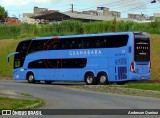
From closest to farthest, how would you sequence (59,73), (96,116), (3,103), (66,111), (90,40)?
(96,116) < (66,111) < (3,103) < (90,40) < (59,73)

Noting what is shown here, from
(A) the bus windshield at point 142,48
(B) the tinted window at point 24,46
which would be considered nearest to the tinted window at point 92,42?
(A) the bus windshield at point 142,48

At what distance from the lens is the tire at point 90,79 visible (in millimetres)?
34606

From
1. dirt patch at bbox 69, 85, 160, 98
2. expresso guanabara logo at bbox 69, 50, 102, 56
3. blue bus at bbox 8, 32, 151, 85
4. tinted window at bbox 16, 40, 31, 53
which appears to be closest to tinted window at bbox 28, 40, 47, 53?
blue bus at bbox 8, 32, 151, 85

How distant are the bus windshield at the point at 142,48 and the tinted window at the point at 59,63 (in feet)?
14.6

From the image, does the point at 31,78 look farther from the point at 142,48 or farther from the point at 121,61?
the point at 142,48

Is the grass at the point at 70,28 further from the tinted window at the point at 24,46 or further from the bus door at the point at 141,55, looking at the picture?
the bus door at the point at 141,55

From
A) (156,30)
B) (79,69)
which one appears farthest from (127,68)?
(156,30)

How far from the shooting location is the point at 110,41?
33.3 metres

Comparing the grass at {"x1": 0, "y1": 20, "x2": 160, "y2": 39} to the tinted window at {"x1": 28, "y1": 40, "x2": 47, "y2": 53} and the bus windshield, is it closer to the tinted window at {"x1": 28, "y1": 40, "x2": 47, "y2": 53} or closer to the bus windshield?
the tinted window at {"x1": 28, "y1": 40, "x2": 47, "y2": 53}

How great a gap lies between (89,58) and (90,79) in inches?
63.2

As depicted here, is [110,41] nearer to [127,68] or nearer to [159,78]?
[127,68]

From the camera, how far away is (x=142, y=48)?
3325 cm

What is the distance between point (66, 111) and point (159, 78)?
2398 centimetres

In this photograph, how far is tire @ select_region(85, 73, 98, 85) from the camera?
114ft
